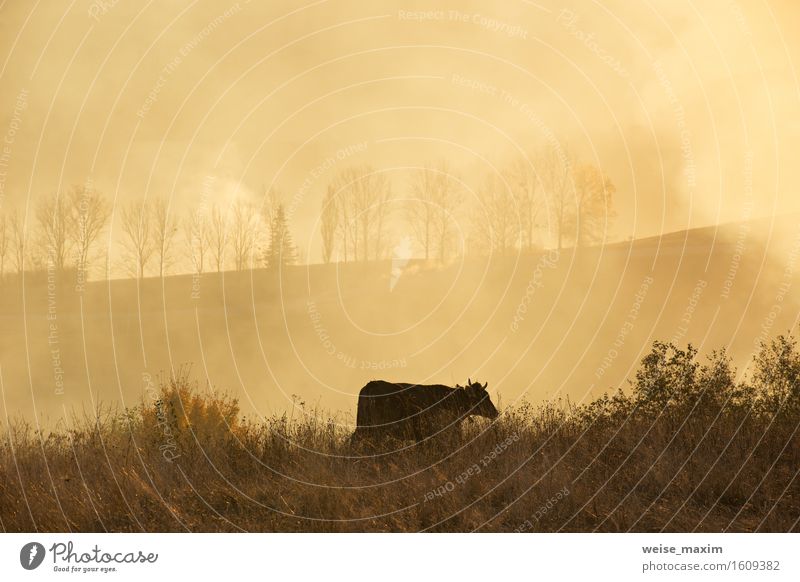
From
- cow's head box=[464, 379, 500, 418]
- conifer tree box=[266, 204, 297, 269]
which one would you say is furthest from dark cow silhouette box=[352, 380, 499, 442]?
conifer tree box=[266, 204, 297, 269]

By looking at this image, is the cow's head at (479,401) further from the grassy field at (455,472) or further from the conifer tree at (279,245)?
the conifer tree at (279,245)

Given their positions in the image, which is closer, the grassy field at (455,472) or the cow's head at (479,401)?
the grassy field at (455,472)

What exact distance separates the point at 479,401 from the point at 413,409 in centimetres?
201

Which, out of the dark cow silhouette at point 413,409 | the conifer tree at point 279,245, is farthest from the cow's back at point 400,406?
the conifer tree at point 279,245

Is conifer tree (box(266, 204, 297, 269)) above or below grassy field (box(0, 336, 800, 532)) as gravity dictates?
above

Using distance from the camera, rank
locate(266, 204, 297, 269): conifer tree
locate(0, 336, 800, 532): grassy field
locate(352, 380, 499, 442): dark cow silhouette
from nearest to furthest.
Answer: locate(0, 336, 800, 532): grassy field
locate(352, 380, 499, 442): dark cow silhouette
locate(266, 204, 297, 269): conifer tree

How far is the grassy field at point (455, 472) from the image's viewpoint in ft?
38.8

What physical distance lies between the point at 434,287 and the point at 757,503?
4927cm

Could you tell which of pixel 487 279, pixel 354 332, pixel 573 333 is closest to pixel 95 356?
pixel 354 332

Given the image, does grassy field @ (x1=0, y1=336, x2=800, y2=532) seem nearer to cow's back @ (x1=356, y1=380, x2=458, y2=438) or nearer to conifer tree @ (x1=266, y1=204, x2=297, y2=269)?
cow's back @ (x1=356, y1=380, x2=458, y2=438)

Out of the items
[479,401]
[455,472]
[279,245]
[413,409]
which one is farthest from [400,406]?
[279,245]

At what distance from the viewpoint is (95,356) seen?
58.4 metres

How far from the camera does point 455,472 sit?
42.0 feet

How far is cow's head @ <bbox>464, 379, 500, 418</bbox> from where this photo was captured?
16.9 metres
